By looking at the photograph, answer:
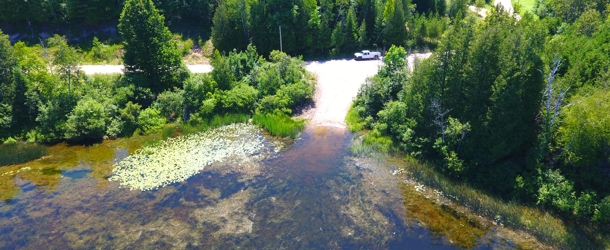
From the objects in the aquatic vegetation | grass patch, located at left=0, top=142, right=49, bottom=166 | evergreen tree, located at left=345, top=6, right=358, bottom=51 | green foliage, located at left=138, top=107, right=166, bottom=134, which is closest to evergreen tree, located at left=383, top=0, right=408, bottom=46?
evergreen tree, located at left=345, top=6, right=358, bottom=51

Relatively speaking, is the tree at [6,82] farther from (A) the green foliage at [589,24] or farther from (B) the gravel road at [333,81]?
(A) the green foliage at [589,24]

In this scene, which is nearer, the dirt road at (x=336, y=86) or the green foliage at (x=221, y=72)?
the dirt road at (x=336, y=86)

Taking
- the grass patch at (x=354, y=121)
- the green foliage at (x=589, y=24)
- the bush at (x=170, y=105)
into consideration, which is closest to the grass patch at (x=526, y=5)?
the green foliage at (x=589, y=24)

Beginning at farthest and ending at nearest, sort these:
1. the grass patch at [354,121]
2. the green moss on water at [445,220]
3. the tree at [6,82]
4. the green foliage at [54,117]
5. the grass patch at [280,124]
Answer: the tree at [6,82] < the grass patch at [354,121] < the green foliage at [54,117] < the grass patch at [280,124] < the green moss on water at [445,220]

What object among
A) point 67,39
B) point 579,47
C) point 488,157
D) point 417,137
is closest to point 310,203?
point 417,137

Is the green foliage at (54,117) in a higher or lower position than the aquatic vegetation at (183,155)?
higher

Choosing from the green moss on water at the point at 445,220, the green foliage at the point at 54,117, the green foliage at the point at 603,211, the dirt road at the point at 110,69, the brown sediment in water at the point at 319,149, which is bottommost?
the green moss on water at the point at 445,220
